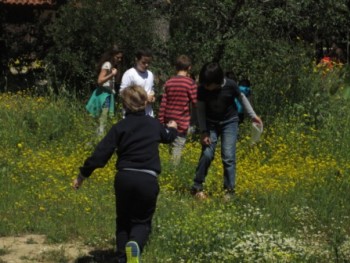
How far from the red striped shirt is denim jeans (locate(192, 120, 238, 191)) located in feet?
4.23

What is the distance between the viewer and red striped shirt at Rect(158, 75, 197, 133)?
10.2 meters

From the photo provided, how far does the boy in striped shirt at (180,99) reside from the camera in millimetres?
10156

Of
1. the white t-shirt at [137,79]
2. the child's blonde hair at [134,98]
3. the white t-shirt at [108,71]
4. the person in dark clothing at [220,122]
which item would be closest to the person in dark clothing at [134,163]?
the child's blonde hair at [134,98]

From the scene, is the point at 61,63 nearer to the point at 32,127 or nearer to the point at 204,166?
the point at 32,127

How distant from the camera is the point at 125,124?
6238mm

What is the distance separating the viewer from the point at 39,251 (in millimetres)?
7180

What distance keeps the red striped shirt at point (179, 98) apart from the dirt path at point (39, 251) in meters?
3.15

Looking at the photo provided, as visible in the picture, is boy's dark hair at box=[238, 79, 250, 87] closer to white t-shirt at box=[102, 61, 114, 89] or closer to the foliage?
white t-shirt at box=[102, 61, 114, 89]

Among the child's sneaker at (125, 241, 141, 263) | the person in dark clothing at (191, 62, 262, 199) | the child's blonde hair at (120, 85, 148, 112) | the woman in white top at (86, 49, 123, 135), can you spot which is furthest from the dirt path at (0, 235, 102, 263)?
the woman in white top at (86, 49, 123, 135)

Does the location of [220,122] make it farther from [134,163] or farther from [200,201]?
[134,163]

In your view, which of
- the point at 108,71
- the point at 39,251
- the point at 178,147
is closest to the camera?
the point at 39,251

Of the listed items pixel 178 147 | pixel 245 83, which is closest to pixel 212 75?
pixel 178 147

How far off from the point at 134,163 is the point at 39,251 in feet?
5.08

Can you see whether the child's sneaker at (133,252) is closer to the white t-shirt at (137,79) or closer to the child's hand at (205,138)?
the child's hand at (205,138)
